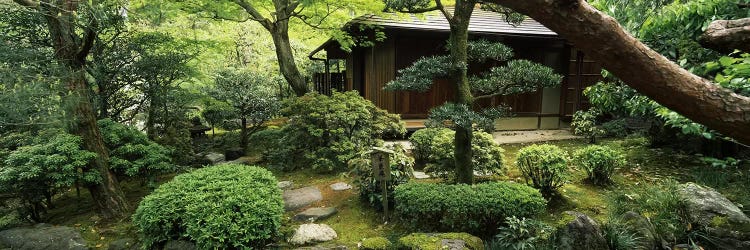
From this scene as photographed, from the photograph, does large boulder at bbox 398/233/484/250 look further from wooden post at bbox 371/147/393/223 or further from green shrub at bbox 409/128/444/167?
green shrub at bbox 409/128/444/167

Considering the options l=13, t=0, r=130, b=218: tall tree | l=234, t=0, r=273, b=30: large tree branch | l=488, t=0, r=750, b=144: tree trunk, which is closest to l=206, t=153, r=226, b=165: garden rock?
l=13, t=0, r=130, b=218: tall tree

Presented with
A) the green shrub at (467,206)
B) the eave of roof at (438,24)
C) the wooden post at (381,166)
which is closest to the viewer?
the green shrub at (467,206)

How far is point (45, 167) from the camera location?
4.59 metres

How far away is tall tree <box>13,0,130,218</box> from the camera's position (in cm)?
429

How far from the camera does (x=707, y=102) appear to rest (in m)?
1.60

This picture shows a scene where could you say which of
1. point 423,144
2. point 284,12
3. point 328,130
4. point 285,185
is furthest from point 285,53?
point 423,144

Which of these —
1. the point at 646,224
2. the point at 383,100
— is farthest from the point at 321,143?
the point at 646,224

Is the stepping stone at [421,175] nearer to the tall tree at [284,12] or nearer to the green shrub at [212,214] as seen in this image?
the green shrub at [212,214]

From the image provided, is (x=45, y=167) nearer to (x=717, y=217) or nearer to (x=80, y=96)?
(x=80, y=96)

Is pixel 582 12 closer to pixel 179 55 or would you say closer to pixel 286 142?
pixel 286 142

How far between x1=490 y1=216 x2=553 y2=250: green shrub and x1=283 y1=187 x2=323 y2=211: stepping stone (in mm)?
2807

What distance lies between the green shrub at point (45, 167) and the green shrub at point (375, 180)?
11.6 ft

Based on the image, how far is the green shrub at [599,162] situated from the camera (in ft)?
18.8

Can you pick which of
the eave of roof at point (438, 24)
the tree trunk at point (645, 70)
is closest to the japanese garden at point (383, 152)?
the tree trunk at point (645, 70)
